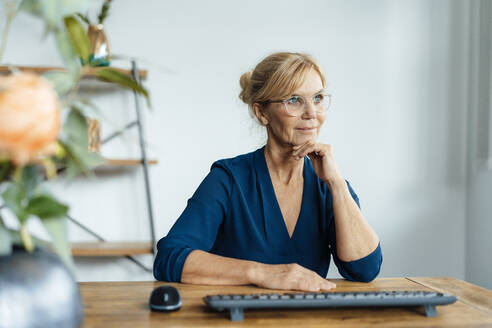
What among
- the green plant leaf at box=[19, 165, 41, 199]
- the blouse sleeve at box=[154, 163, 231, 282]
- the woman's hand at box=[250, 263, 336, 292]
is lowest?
the woman's hand at box=[250, 263, 336, 292]

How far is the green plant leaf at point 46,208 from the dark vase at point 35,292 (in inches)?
2.7

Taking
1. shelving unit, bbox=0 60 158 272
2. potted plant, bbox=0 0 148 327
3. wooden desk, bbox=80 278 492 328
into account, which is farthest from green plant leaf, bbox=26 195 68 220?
shelving unit, bbox=0 60 158 272

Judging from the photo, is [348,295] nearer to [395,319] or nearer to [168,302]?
[395,319]

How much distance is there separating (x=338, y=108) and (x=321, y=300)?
2038 millimetres

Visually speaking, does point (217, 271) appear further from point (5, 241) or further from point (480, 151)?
point (480, 151)

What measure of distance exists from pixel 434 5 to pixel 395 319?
8.05 feet

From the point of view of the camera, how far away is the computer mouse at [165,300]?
2.92ft

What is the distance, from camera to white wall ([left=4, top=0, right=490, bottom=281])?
2646 millimetres

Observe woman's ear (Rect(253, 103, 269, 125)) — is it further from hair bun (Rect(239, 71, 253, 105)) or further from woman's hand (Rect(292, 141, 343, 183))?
woman's hand (Rect(292, 141, 343, 183))

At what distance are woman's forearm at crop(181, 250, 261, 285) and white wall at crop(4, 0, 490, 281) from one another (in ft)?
4.92

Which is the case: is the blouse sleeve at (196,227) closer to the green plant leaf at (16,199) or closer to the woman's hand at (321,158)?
the woman's hand at (321,158)

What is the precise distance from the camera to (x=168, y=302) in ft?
2.93

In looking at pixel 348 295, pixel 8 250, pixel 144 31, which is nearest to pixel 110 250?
pixel 144 31

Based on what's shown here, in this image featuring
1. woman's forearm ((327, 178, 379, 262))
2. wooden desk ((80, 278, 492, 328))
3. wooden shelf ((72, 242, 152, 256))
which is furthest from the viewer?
wooden shelf ((72, 242, 152, 256))
